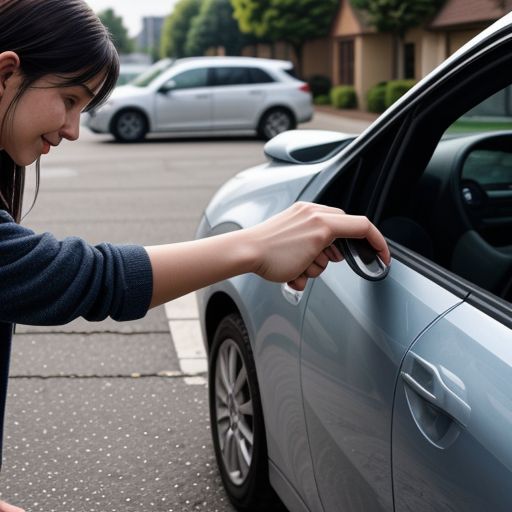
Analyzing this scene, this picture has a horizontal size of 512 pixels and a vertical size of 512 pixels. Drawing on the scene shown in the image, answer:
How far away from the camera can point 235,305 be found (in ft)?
11.1

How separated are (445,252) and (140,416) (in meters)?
2.00

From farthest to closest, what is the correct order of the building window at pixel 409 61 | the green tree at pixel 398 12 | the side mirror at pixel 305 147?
the building window at pixel 409 61, the green tree at pixel 398 12, the side mirror at pixel 305 147

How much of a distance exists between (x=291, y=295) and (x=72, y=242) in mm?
1301

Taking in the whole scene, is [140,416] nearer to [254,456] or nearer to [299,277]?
[254,456]

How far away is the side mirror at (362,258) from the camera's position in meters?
1.86

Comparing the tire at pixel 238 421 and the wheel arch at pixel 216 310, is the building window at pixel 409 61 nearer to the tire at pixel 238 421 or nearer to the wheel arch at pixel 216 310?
the wheel arch at pixel 216 310

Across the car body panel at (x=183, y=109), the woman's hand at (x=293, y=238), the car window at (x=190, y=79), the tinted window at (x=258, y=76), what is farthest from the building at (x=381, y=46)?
the woman's hand at (x=293, y=238)

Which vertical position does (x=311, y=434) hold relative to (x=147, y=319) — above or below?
above

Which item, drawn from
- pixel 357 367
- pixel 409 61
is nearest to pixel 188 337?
pixel 357 367

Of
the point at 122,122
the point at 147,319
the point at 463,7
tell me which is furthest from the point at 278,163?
the point at 463,7

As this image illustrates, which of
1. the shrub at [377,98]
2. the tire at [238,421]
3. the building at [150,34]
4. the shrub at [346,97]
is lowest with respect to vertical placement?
the building at [150,34]

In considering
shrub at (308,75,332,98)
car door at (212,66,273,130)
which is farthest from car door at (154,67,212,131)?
shrub at (308,75,332,98)

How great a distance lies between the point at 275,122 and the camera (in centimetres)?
2069

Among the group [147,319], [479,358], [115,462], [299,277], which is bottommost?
[147,319]
